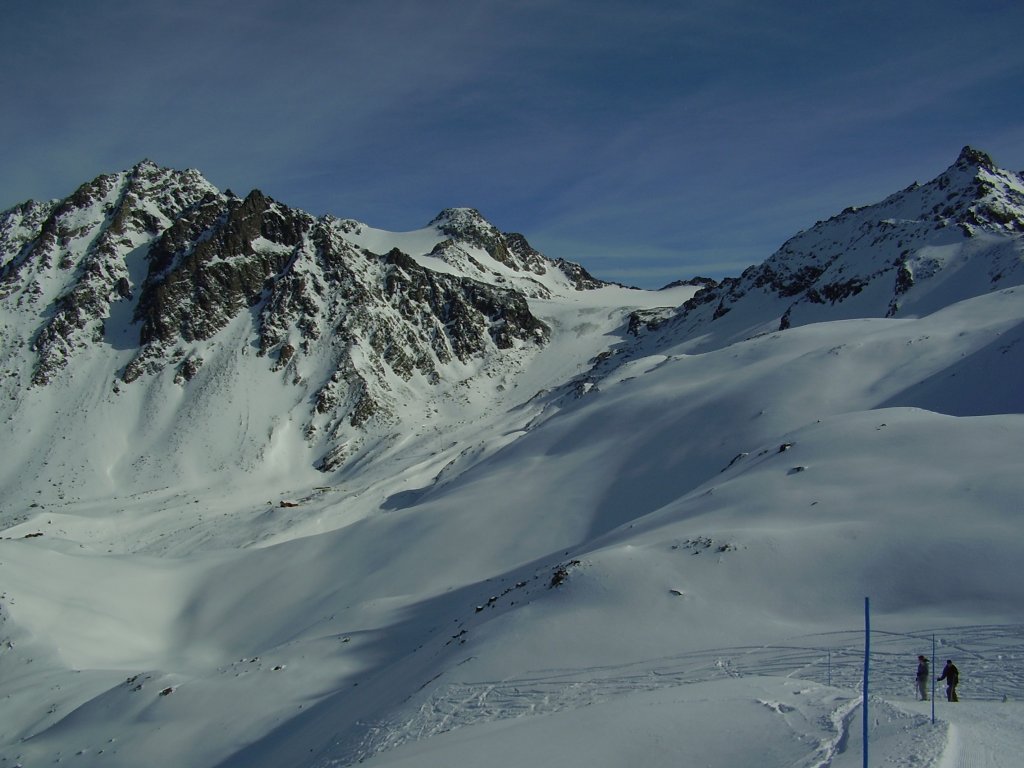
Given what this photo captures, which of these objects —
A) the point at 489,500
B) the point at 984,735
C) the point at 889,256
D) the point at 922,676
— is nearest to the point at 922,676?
the point at 922,676

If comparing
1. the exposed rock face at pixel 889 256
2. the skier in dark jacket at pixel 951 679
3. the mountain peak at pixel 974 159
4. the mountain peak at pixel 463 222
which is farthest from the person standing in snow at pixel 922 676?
the mountain peak at pixel 463 222

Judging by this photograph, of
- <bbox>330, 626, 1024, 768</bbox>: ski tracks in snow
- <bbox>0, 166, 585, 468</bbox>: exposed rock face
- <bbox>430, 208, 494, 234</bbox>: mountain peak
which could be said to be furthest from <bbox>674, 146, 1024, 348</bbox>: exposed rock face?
<bbox>430, 208, 494, 234</bbox>: mountain peak

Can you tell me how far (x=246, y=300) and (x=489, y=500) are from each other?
80.5 m

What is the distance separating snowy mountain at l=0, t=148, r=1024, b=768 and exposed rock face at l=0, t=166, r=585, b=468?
573 millimetres

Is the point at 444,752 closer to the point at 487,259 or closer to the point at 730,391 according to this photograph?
the point at 730,391

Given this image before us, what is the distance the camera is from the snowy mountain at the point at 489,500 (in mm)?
16219

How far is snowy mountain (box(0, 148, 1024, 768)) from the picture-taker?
16.2 meters

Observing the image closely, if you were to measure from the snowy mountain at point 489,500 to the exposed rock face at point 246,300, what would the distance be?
57 cm

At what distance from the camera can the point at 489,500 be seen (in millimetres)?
48938

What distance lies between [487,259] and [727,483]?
6084 inches

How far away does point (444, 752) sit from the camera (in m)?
13.8

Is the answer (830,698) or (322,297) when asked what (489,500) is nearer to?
(830,698)

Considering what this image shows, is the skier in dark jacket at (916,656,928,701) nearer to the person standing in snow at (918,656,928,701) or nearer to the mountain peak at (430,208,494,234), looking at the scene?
the person standing in snow at (918,656,928,701)

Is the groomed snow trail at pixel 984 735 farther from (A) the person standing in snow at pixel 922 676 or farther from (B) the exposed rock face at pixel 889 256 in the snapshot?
(B) the exposed rock face at pixel 889 256
